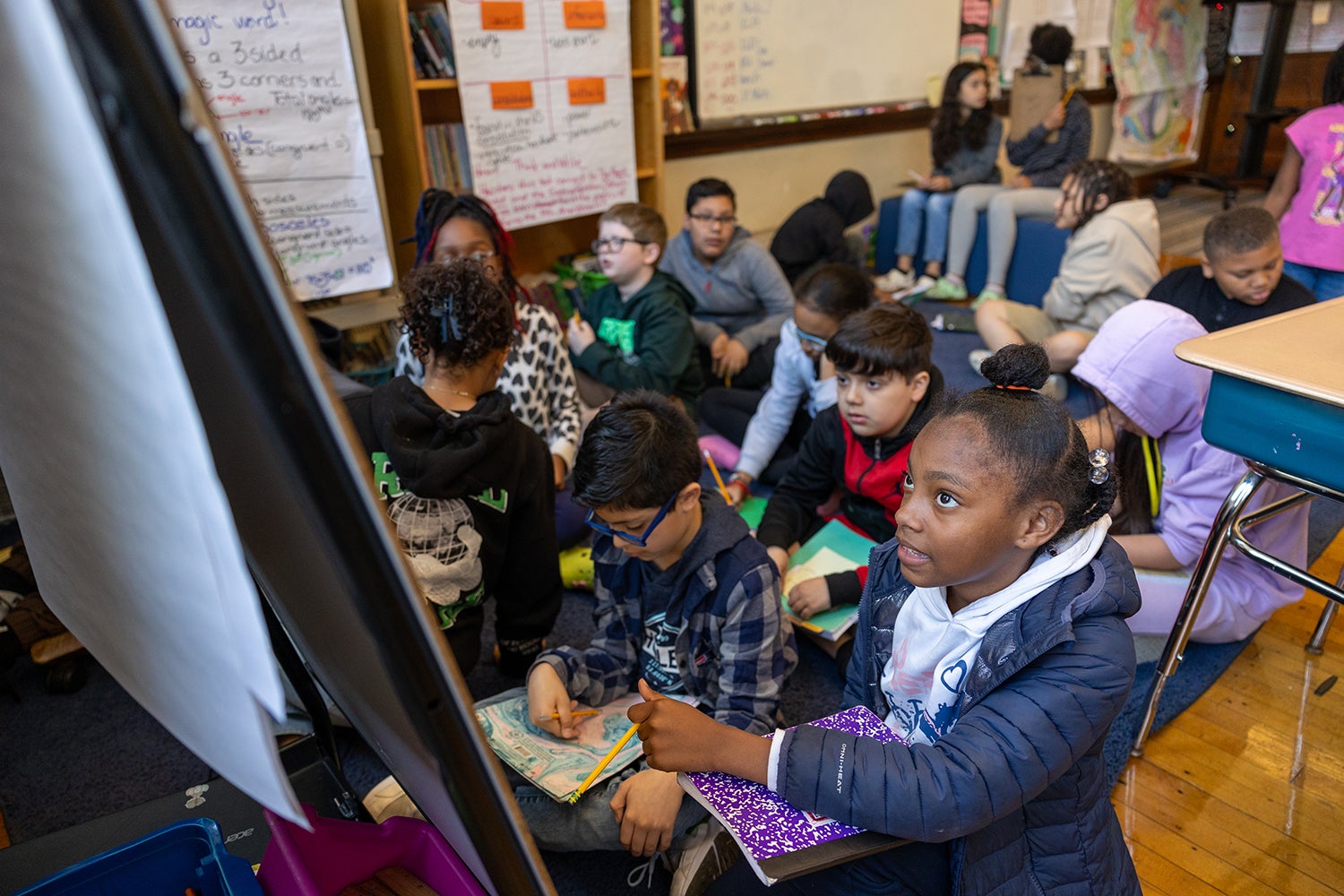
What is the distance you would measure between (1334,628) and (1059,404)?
4.83 ft

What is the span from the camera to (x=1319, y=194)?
9.03ft

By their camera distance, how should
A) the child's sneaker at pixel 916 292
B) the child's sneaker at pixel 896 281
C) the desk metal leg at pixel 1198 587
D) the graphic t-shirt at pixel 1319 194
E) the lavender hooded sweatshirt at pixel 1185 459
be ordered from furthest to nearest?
the child's sneaker at pixel 896 281 → the child's sneaker at pixel 916 292 → the graphic t-shirt at pixel 1319 194 → the lavender hooded sweatshirt at pixel 1185 459 → the desk metal leg at pixel 1198 587

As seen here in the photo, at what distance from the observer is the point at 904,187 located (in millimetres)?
4977

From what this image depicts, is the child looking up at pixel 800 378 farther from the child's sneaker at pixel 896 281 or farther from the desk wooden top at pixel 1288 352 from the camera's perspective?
the child's sneaker at pixel 896 281

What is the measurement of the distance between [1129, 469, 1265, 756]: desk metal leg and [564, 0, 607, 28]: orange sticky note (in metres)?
2.55

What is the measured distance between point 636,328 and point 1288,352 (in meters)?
1.74

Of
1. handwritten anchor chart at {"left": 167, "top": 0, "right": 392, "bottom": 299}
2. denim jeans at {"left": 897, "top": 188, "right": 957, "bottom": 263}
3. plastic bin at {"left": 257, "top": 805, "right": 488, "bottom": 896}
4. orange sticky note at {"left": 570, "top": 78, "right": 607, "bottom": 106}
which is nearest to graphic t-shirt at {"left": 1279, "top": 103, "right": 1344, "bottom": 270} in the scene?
denim jeans at {"left": 897, "top": 188, "right": 957, "bottom": 263}

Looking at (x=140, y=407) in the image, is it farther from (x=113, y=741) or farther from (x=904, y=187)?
(x=904, y=187)

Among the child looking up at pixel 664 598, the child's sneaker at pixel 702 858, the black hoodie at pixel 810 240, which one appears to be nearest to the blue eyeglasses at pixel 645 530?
the child looking up at pixel 664 598

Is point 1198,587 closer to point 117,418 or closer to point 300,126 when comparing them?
point 117,418

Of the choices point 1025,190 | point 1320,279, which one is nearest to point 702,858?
point 1320,279

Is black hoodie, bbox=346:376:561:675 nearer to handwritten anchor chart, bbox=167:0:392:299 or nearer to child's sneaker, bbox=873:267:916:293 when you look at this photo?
handwritten anchor chart, bbox=167:0:392:299

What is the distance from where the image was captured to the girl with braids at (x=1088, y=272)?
302 cm

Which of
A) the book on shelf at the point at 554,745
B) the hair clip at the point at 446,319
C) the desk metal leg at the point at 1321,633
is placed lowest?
the desk metal leg at the point at 1321,633
